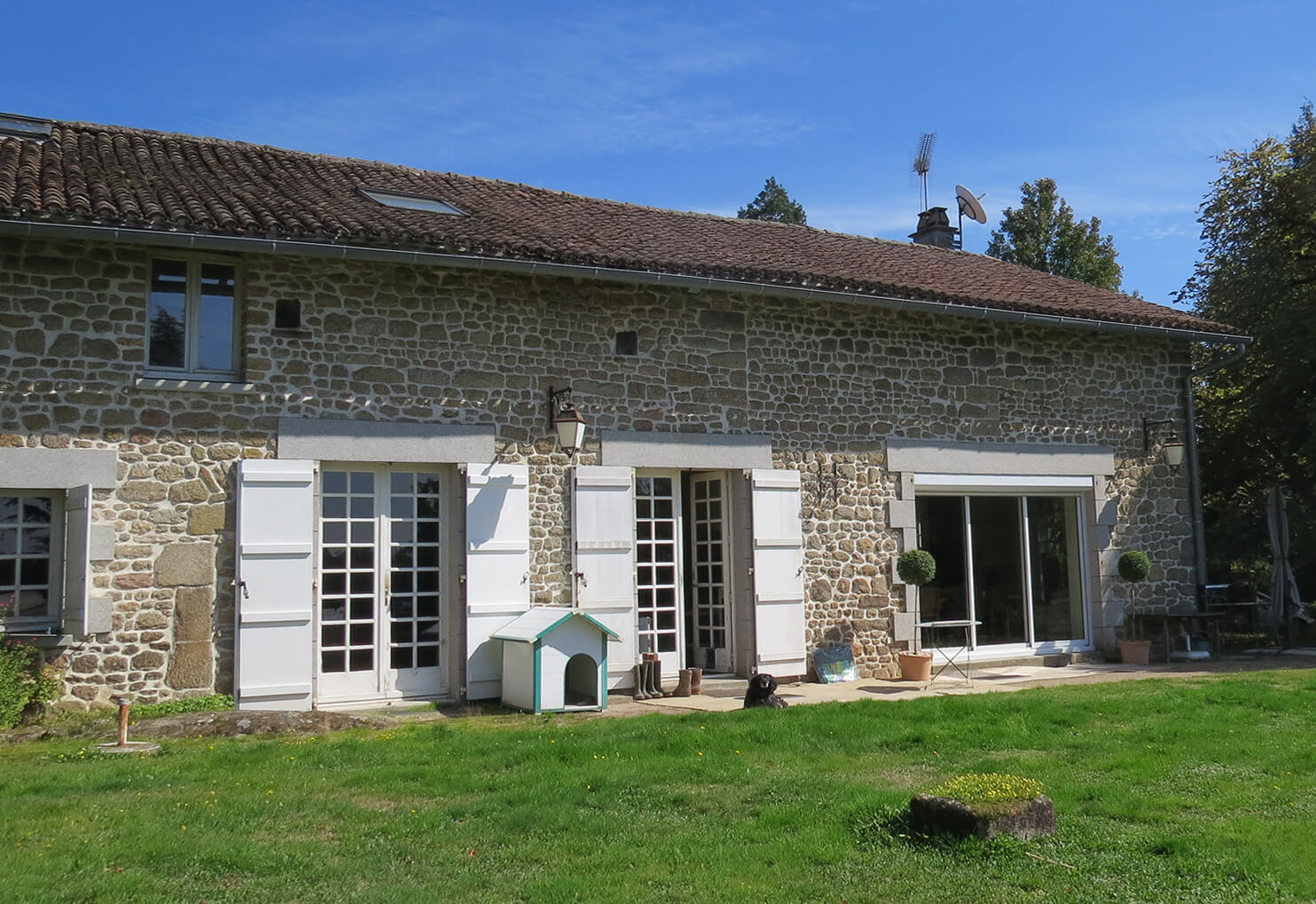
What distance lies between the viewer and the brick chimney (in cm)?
1684

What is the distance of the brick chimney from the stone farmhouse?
429 centimetres

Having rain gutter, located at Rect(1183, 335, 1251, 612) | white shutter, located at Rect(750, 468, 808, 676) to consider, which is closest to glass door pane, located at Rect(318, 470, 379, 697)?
white shutter, located at Rect(750, 468, 808, 676)

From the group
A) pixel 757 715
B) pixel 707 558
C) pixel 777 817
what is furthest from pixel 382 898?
pixel 707 558

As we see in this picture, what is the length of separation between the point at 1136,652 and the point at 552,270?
7009mm

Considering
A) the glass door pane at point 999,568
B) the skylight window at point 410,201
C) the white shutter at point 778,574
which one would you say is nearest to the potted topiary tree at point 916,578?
the white shutter at point 778,574

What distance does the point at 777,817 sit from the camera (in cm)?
491

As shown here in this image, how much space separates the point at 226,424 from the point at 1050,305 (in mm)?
7828

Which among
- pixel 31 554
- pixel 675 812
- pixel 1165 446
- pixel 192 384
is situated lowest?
pixel 675 812

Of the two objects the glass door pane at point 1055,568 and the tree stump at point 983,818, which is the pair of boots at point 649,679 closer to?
the glass door pane at point 1055,568

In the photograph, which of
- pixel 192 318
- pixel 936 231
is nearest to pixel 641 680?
pixel 192 318

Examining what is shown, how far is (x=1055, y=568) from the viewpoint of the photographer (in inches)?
473

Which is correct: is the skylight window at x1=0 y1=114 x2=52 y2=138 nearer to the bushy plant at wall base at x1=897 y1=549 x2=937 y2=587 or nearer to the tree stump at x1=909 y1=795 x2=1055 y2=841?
the bushy plant at wall base at x1=897 y1=549 x2=937 y2=587

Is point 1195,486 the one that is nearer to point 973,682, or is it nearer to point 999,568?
point 999,568

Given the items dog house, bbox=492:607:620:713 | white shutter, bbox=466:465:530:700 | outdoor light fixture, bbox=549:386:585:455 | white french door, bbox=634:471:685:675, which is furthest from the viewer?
white french door, bbox=634:471:685:675
